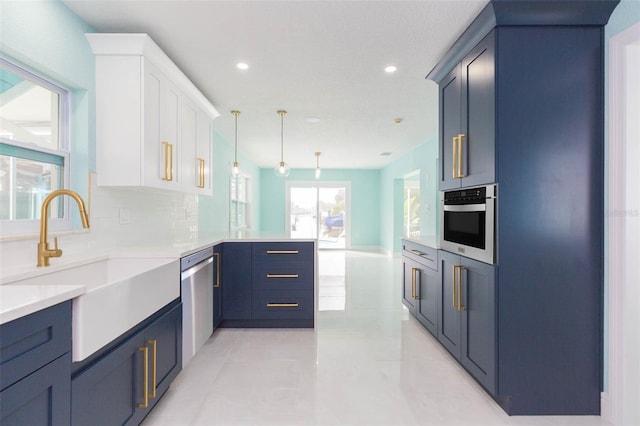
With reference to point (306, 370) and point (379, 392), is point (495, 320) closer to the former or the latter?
point (379, 392)

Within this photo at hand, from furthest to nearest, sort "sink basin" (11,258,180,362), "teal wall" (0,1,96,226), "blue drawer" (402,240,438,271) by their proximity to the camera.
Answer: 1. "blue drawer" (402,240,438,271)
2. "teal wall" (0,1,96,226)
3. "sink basin" (11,258,180,362)

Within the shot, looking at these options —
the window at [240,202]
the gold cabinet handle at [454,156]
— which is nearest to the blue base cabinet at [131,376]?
the gold cabinet handle at [454,156]

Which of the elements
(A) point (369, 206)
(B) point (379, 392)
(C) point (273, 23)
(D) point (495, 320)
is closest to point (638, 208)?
(D) point (495, 320)

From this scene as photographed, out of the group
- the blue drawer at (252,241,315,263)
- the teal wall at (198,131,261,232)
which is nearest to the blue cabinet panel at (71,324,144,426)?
the blue drawer at (252,241,315,263)

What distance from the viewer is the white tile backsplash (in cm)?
159

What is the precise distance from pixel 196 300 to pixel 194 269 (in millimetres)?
242

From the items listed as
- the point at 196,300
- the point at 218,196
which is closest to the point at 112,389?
the point at 196,300

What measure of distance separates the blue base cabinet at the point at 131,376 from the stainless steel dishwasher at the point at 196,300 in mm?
154

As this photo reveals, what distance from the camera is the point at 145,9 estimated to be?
1.96 metres

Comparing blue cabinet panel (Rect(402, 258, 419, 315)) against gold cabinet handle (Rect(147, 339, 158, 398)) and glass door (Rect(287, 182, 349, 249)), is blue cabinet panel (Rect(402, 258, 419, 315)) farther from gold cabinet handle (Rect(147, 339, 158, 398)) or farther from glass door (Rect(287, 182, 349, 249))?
glass door (Rect(287, 182, 349, 249))

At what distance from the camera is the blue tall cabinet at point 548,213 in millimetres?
→ 1783

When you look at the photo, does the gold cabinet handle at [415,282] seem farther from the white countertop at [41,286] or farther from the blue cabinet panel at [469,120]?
the white countertop at [41,286]

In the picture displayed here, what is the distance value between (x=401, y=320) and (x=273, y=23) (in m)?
2.99

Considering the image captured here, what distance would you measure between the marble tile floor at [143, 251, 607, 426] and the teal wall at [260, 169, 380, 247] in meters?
6.31
